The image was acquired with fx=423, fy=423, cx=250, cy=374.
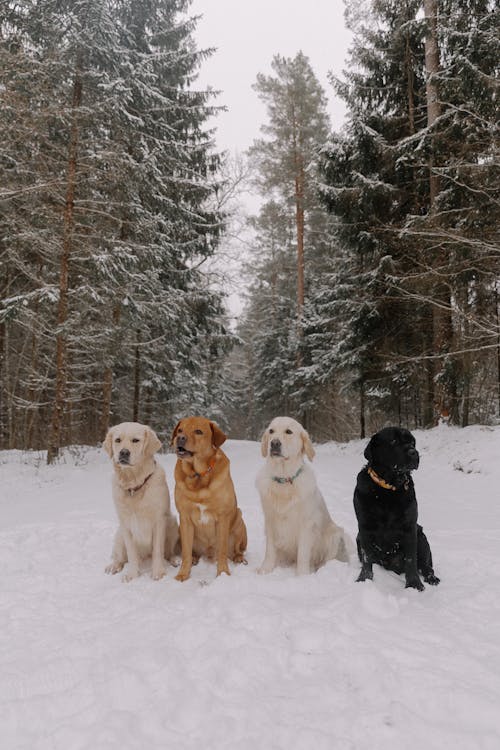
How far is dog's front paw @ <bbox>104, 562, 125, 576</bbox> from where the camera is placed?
11.7ft

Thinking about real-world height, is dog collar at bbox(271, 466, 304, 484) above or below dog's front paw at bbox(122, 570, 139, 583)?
above

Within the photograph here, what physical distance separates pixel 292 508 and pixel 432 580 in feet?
3.74

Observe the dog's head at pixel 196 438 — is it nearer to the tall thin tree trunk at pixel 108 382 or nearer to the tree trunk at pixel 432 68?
the tall thin tree trunk at pixel 108 382

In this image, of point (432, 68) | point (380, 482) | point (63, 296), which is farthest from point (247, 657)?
point (432, 68)

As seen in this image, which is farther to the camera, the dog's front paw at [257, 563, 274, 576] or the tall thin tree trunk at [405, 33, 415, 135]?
the tall thin tree trunk at [405, 33, 415, 135]

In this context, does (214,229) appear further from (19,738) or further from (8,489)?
(19,738)

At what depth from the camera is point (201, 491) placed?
3346 mm

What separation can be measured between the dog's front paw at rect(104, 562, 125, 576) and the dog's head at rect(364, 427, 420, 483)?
2.27 m

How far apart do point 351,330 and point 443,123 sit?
6088 mm

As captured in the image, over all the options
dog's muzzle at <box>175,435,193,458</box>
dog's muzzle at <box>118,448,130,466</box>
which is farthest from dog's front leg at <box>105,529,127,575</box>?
dog's muzzle at <box>175,435,193,458</box>

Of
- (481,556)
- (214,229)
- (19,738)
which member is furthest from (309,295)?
(19,738)

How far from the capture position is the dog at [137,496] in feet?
11.1

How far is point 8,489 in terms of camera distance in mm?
8117

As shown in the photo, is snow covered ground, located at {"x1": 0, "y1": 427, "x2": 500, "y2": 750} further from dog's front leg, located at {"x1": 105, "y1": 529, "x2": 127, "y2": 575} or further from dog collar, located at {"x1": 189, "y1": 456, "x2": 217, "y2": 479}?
dog collar, located at {"x1": 189, "y1": 456, "x2": 217, "y2": 479}
